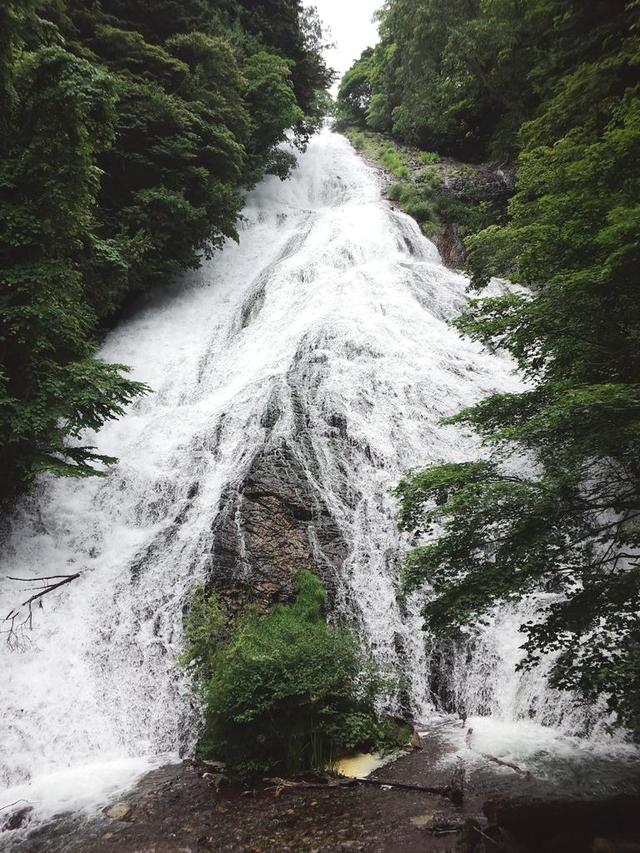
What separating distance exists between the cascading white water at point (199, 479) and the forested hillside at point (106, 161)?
1253 millimetres

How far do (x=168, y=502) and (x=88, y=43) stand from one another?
1604 centimetres

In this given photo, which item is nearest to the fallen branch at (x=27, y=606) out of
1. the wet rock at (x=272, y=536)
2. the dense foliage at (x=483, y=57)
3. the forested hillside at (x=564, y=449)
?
the wet rock at (x=272, y=536)

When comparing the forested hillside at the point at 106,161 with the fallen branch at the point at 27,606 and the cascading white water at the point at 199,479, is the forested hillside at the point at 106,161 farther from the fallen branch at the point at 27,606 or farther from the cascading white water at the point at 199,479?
the fallen branch at the point at 27,606

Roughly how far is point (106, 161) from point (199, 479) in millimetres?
12268

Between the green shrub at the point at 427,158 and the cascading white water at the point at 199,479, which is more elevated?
the green shrub at the point at 427,158

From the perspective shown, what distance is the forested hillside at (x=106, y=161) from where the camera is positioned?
797 cm

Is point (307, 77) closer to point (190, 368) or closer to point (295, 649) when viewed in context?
point (190, 368)

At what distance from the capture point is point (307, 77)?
29172 mm

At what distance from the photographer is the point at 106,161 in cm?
1636

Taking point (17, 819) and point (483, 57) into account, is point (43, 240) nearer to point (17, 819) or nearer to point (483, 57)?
point (17, 819)

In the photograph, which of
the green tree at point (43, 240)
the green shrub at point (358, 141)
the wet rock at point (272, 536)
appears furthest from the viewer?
the green shrub at point (358, 141)

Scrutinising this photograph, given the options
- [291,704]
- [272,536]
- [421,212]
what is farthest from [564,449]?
[421,212]

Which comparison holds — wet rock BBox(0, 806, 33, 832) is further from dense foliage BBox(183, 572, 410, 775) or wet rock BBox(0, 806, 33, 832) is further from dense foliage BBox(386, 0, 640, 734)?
dense foliage BBox(386, 0, 640, 734)

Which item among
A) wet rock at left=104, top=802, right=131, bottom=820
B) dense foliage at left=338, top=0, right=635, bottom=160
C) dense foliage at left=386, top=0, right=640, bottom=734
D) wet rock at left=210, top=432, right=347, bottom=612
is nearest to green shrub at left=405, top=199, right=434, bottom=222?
dense foliage at left=338, top=0, right=635, bottom=160
